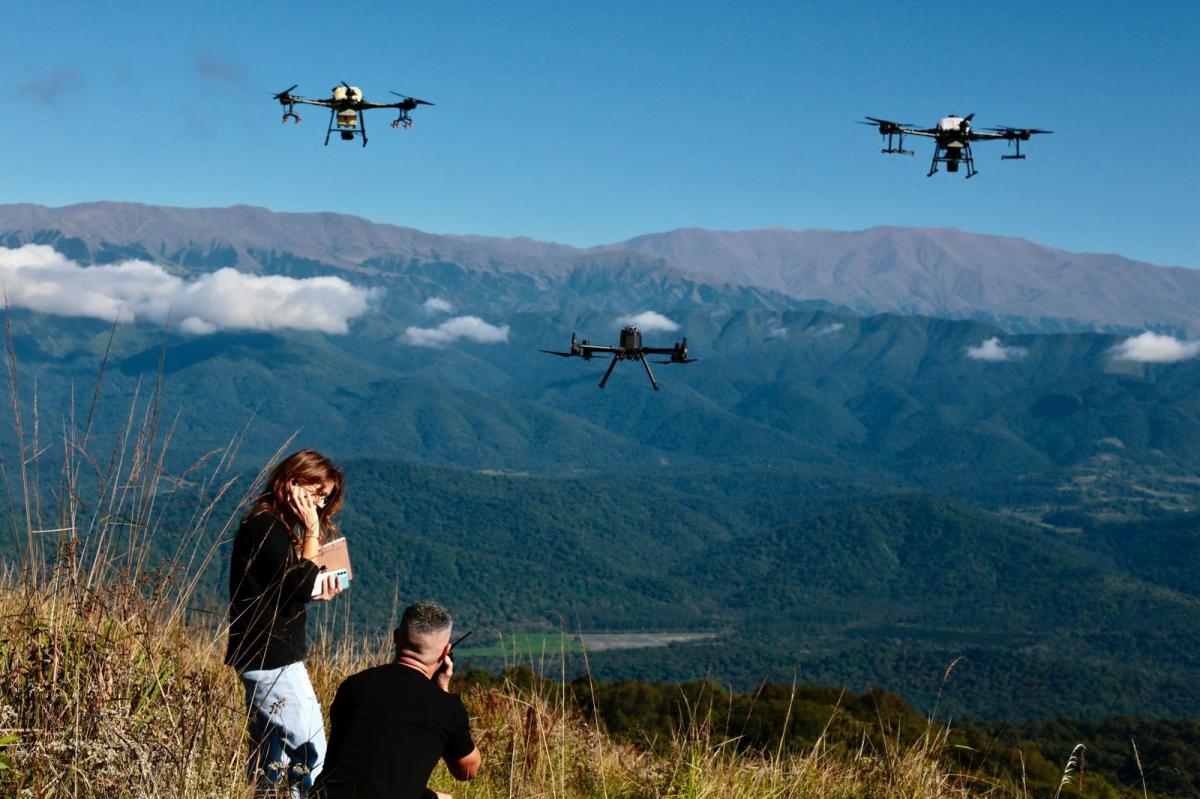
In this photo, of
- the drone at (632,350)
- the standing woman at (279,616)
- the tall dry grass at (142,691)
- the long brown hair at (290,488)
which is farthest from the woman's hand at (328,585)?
the drone at (632,350)

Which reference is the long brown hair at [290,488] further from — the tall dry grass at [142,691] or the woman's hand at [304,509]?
the tall dry grass at [142,691]

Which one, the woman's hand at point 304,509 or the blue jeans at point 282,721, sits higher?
the woman's hand at point 304,509

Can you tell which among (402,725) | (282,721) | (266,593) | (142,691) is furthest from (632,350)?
(142,691)

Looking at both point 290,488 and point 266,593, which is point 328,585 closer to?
point 266,593

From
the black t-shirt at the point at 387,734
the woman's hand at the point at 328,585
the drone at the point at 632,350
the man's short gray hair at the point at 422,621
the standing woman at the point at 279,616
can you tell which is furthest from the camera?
the woman's hand at the point at 328,585

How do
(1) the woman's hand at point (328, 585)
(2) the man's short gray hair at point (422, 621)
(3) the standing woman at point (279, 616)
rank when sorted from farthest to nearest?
(1) the woman's hand at point (328, 585)
(3) the standing woman at point (279, 616)
(2) the man's short gray hair at point (422, 621)
